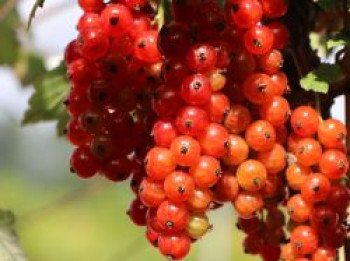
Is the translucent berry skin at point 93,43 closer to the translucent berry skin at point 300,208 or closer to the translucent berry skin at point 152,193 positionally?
the translucent berry skin at point 152,193

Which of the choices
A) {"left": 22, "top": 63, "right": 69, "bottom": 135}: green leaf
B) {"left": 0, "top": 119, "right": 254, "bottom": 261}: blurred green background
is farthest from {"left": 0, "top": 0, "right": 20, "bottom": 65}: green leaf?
{"left": 0, "top": 119, "right": 254, "bottom": 261}: blurred green background

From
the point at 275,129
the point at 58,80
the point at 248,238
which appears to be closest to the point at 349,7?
the point at 275,129

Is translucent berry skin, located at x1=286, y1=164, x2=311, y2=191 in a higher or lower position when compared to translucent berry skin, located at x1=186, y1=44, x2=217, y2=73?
lower

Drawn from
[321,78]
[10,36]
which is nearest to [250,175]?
[321,78]

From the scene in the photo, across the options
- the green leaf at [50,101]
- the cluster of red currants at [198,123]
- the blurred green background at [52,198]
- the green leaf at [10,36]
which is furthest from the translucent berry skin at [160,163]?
the blurred green background at [52,198]

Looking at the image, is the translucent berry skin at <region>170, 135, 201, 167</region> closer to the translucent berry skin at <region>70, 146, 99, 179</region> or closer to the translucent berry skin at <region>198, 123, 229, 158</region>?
the translucent berry skin at <region>198, 123, 229, 158</region>

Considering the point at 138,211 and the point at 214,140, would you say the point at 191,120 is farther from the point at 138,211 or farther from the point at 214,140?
the point at 138,211
